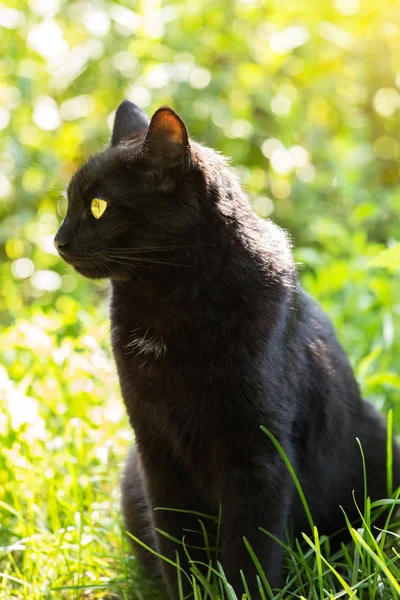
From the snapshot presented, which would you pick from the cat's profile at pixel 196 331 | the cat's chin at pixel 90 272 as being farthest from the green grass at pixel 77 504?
the cat's chin at pixel 90 272

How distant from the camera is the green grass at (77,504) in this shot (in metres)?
1.53

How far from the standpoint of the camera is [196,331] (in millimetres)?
1522

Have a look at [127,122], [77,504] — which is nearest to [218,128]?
[127,122]

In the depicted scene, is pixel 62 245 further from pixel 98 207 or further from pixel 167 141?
pixel 167 141

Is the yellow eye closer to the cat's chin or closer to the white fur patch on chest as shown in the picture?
the cat's chin

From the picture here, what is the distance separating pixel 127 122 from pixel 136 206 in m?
0.39

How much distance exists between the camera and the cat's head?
1.50 metres

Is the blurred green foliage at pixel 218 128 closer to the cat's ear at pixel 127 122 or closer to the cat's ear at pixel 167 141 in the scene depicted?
the cat's ear at pixel 127 122

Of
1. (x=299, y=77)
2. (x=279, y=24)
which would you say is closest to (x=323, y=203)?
(x=299, y=77)

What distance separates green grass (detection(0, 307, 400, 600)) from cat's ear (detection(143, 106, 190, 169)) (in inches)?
30.3

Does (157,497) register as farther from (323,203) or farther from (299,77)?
(299,77)

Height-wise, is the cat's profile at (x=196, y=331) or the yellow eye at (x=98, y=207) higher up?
the yellow eye at (x=98, y=207)

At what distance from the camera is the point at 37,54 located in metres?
3.40

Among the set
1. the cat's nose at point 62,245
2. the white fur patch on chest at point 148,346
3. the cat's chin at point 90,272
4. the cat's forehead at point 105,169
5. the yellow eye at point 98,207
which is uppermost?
the cat's forehead at point 105,169
